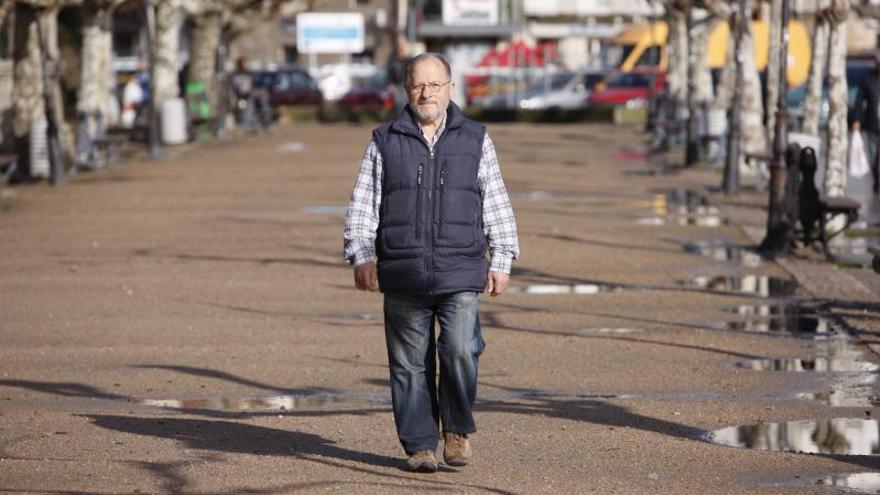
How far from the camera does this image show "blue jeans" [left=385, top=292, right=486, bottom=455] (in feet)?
26.4

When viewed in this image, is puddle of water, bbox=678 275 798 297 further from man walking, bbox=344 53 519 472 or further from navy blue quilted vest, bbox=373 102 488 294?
navy blue quilted vest, bbox=373 102 488 294

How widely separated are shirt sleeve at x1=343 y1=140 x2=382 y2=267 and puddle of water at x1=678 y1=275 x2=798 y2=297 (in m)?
7.55

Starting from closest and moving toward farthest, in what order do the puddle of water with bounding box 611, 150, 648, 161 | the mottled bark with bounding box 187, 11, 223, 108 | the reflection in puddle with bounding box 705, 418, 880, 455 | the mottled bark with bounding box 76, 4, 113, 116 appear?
1. the reflection in puddle with bounding box 705, 418, 880, 455
2. the puddle of water with bounding box 611, 150, 648, 161
3. the mottled bark with bounding box 76, 4, 113, 116
4. the mottled bark with bounding box 187, 11, 223, 108

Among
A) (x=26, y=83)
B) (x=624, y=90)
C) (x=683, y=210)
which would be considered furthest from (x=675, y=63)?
(x=683, y=210)

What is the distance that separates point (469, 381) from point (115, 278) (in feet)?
28.8

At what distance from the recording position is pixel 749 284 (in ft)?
51.7

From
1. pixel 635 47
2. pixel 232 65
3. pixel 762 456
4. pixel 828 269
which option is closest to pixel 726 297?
pixel 828 269

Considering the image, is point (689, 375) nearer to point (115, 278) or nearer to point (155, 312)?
point (155, 312)

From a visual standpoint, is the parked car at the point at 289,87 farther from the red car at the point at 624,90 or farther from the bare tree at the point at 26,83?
the bare tree at the point at 26,83

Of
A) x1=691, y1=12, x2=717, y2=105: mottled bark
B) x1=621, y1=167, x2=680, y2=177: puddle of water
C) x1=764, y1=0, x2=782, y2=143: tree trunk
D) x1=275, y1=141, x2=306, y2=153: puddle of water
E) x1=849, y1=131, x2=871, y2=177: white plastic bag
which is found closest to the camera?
x1=849, y1=131, x2=871, y2=177: white plastic bag

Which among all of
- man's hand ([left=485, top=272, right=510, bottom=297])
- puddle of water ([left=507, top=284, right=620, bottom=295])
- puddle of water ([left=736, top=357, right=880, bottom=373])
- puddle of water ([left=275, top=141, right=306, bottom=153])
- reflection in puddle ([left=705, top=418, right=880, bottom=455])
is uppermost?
man's hand ([left=485, top=272, right=510, bottom=297])

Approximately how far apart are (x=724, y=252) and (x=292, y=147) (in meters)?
23.8

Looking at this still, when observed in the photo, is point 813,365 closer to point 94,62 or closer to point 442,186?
point 442,186

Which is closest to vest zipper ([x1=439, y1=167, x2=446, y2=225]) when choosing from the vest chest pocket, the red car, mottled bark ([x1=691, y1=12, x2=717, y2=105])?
the vest chest pocket
